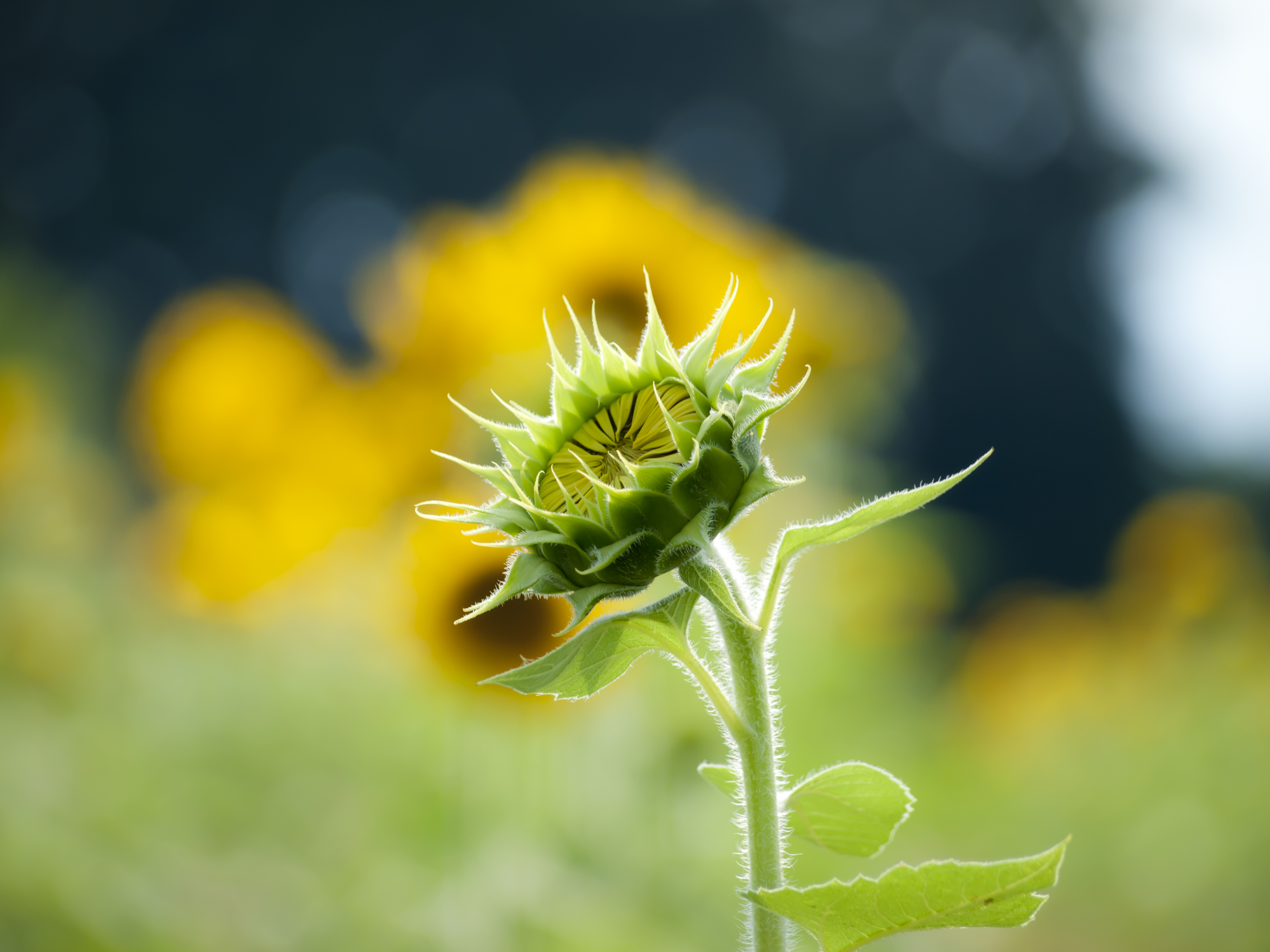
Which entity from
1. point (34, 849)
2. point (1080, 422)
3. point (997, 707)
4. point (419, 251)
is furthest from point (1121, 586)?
point (1080, 422)

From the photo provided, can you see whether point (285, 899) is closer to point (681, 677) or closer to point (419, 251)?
point (681, 677)

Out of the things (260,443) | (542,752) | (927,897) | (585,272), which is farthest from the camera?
(260,443)

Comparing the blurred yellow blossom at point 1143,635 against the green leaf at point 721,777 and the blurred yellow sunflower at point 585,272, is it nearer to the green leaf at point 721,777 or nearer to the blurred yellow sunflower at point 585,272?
the blurred yellow sunflower at point 585,272

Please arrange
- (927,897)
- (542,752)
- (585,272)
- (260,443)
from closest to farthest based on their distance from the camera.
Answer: (927,897) < (542,752) < (585,272) < (260,443)

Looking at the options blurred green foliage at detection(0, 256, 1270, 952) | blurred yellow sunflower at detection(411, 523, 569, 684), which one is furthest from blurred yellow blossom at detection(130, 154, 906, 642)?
blurred green foliage at detection(0, 256, 1270, 952)

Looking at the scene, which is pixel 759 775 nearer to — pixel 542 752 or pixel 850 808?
pixel 850 808

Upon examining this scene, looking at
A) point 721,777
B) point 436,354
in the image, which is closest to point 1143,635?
point 436,354
